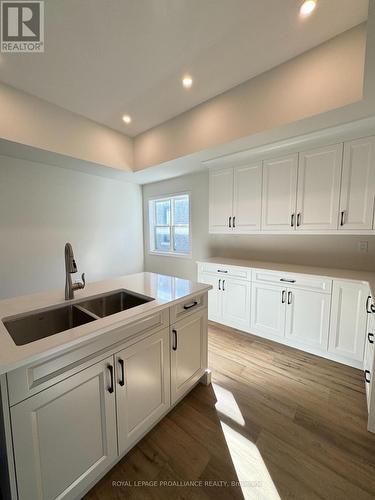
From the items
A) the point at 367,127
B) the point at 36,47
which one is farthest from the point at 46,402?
the point at 367,127

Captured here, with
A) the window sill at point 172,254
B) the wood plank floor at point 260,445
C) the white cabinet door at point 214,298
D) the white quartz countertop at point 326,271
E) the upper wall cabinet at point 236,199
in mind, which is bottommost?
the wood plank floor at point 260,445

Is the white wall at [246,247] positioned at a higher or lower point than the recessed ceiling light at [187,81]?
lower

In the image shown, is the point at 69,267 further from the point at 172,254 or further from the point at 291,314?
the point at 172,254

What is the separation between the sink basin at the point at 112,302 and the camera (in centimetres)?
156

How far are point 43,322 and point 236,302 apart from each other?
→ 2299mm

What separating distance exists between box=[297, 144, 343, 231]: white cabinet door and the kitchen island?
5.40ft

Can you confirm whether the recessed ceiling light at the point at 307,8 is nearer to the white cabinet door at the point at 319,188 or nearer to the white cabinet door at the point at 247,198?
the white cabinet door at the point at 319,188

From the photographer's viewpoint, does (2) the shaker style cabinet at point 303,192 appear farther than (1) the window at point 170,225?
No

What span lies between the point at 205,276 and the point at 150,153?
2132 mm

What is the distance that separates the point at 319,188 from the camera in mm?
2352

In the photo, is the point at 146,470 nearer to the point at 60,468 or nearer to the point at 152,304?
the point at 60,468

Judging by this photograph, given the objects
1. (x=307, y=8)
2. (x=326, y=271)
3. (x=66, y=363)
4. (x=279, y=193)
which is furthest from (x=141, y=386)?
(x=307, y=8)

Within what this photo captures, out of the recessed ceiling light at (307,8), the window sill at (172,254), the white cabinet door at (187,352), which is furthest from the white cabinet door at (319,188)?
the window sill at (172,254)

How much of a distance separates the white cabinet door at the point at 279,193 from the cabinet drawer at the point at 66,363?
6.90 feet
